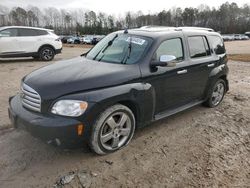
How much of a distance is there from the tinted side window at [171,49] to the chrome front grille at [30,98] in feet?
6.10

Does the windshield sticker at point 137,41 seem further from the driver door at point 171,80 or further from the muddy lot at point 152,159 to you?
the muddy lot at point 152,159

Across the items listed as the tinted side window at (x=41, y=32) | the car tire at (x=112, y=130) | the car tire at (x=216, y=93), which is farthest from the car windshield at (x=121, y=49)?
the tinted side window at (x=41, y=32)

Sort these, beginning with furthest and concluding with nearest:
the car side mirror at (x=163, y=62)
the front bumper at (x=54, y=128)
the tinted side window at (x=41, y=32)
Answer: the tinted side window at (x=41, y=32), the car side mirror at (x=163, y=62), the front bumper at (x=54, y=128)

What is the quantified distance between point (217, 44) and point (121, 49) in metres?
2.43

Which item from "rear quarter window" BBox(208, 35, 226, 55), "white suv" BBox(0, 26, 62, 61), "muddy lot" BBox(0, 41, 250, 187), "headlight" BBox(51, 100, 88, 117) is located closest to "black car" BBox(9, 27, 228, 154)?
"headlight" BBox(51, 100, 88, 117)

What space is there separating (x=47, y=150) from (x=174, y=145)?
73.4 inches

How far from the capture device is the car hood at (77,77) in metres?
3.21

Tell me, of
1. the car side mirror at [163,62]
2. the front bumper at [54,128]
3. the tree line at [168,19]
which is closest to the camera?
the front bumper at [54,128]

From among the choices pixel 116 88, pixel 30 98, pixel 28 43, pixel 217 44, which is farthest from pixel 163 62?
pixel 28 43

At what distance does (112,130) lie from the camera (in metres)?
3.58

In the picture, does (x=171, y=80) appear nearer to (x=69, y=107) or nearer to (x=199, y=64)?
(x=199, y=64)

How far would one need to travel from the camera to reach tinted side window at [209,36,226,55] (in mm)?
5326

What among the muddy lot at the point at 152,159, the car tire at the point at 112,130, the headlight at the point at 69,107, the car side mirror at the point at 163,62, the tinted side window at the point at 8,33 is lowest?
the muddy lot at the point at 152,159

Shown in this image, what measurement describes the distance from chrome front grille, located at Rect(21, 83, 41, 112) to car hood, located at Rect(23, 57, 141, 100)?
0.18 ft
